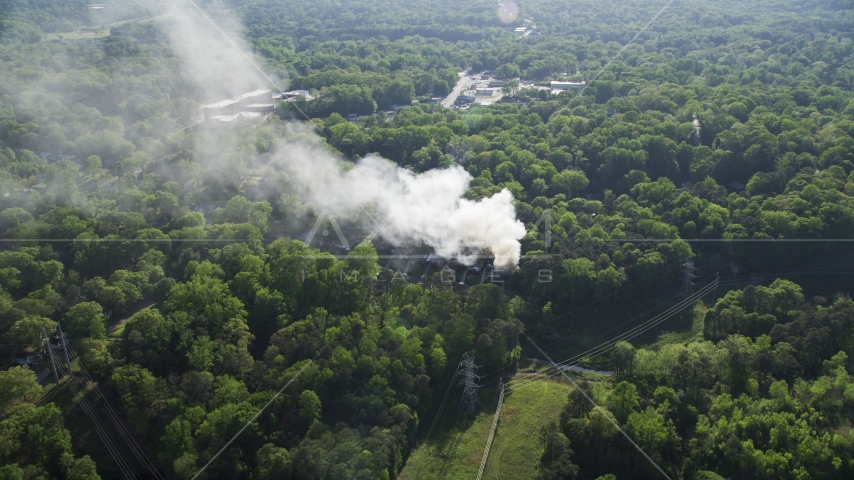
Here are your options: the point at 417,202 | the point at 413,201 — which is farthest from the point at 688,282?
the point at 413,201

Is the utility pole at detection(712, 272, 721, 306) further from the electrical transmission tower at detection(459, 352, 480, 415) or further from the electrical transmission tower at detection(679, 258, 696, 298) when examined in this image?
the electrical transmission tower at detection(459, 352, 480, 415)

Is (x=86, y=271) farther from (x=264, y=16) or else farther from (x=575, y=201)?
(x=264, y=16)

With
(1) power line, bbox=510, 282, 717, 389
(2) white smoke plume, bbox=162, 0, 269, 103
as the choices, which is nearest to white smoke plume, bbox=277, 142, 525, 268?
(1) power line, bbox=510, 282, 717, 389

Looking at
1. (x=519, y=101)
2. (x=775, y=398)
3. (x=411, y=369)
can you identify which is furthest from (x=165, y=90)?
(x=775, y=398)

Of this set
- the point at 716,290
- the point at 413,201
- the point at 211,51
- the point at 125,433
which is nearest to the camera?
the point at 125,433

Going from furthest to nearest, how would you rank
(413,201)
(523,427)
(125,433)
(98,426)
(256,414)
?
(413,201) → (523,427) → (98,426) → (125,433) → (256,414)

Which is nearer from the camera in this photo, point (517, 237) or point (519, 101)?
point (517, 237)

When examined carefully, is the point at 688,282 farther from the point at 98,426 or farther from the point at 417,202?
the point at 98,426
